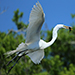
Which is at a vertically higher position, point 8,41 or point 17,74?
point 8,41

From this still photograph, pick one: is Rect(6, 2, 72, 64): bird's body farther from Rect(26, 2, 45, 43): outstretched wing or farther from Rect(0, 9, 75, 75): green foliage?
Rect(0, 9, 75, 75): green foliage

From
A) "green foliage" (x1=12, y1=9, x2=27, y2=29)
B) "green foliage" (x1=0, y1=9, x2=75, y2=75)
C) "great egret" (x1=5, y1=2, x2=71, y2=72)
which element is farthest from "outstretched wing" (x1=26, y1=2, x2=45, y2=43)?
"green foliage" (x1=12, y1=9, x2=27, y2=29)

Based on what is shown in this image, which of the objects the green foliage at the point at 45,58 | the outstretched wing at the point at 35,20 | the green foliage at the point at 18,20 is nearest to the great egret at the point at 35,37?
the outstretched wing at the point at 35,20

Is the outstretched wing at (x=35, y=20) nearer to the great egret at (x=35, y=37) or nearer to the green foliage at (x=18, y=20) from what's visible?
the great egret at (x=35, y=37)

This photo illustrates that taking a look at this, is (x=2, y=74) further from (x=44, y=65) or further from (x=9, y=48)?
(x=44, y=65)

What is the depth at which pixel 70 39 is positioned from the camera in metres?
19.4

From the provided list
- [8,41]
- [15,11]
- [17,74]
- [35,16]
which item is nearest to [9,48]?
[8,41]

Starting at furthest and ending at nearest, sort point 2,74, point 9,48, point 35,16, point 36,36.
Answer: point 9,48
point 2,74
point 36,36
point 35,16

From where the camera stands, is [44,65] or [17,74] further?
[44,65]

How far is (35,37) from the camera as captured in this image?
17.8ft

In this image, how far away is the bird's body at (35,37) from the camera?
4883 millimetres

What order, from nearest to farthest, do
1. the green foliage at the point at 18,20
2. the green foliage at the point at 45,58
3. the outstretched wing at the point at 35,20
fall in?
the outstretched wing at the point at 35,20, the green foliage at the point at 45,58, the green foliage at the point at 18,20

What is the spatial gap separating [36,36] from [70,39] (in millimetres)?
14333

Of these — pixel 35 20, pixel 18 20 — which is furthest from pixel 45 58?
pixel 35 20
